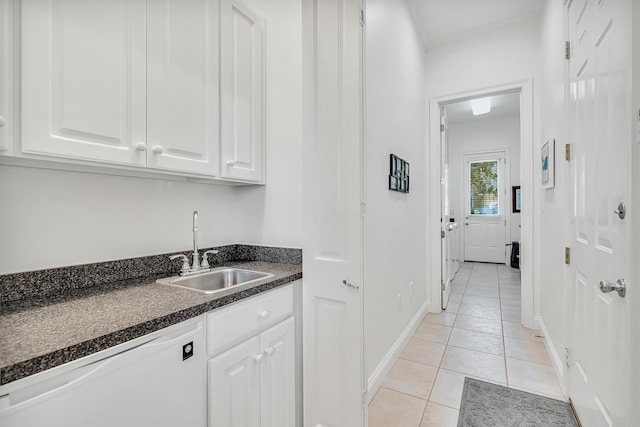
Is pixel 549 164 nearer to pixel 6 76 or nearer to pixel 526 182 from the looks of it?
pixel 526 182

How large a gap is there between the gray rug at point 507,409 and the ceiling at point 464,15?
3306 millimetres

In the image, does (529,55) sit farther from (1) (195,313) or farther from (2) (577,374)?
(1) (195,313)

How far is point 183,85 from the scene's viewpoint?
1.45 metres

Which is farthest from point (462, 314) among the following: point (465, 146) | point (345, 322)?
point (465, 146)

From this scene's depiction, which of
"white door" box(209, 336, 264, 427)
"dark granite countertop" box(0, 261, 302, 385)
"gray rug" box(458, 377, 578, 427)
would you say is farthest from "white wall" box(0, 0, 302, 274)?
"gray rug" box(458, 377, 578, 427)

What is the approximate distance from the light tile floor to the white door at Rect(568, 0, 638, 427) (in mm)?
435

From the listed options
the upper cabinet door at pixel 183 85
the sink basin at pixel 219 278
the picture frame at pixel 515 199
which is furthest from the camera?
the picture frame at pixel 515 199

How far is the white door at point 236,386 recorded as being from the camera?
3.68 ft

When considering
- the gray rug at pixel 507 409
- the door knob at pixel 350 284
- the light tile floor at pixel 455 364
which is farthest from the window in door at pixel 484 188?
the door knob at pixel 350 284

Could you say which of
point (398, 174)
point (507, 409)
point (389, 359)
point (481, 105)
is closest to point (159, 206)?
point (398, 174)

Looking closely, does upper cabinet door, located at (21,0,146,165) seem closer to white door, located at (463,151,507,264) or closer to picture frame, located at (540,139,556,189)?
picture frame, located at (540,139,556,189)

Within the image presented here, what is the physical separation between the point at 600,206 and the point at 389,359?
161 cm

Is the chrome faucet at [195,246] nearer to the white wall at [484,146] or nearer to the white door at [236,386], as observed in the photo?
the white door at [236,386]

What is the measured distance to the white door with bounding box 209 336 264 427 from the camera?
1.12m
